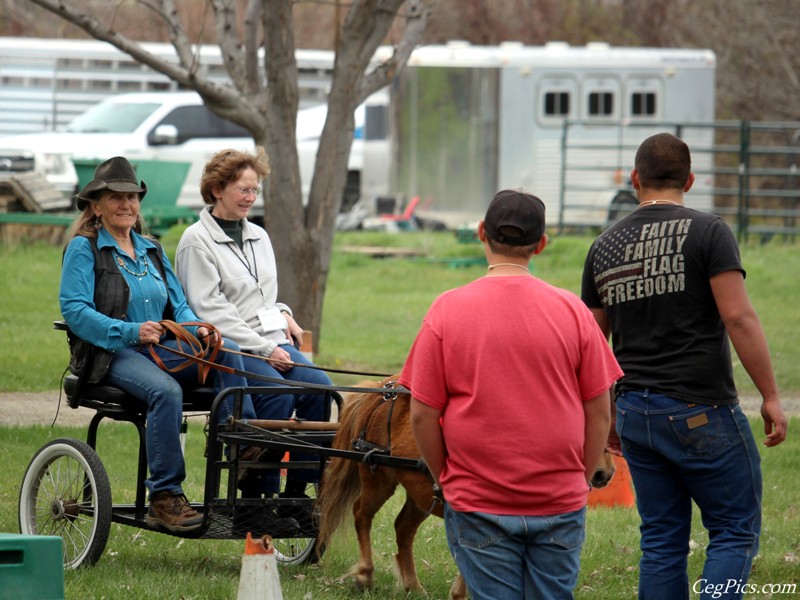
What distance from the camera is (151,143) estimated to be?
2272cm

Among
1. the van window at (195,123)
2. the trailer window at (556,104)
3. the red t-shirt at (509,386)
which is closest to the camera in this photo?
the red t-shirt at (509,386)

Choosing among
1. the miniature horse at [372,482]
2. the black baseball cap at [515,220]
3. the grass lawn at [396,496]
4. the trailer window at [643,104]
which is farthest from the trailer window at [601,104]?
the black baseball cap at [515,220]

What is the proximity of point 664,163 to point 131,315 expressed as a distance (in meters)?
2.69

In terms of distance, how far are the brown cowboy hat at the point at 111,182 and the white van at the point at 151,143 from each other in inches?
565

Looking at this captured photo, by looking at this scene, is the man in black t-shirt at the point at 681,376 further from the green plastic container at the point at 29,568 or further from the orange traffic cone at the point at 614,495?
the orange traffic cone at the point at 614,495

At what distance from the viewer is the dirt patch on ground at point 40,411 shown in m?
9.63

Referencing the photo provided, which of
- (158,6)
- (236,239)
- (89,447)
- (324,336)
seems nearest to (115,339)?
(89,447)

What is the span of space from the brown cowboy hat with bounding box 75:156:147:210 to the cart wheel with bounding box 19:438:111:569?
1181 millimetres

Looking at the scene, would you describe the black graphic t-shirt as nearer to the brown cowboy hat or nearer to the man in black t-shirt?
the man in black t-shirt

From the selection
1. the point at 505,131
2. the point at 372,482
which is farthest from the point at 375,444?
the point at 505,131

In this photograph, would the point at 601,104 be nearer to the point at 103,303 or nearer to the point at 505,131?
the point at 505,131

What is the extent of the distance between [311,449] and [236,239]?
4.64ft

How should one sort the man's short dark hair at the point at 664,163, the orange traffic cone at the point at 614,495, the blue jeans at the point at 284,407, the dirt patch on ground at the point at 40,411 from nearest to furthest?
the man's short dark hair at the point at 664,163 < the blue jeans at the point at 284,407 < the orange traffic cone at the point at 614,495 < the dirt patch on ground at the point at 40,411

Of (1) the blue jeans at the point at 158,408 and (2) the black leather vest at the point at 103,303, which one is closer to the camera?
(1) the blue jeans at the point at 158,408
